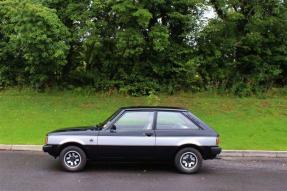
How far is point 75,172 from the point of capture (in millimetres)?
10281

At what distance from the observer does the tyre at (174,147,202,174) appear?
10.5 meters

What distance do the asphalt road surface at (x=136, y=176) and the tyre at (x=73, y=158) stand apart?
17 centimetres

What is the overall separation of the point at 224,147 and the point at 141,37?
342 inches

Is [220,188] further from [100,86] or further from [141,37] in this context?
[100,86]

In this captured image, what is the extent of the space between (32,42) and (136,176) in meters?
10.6

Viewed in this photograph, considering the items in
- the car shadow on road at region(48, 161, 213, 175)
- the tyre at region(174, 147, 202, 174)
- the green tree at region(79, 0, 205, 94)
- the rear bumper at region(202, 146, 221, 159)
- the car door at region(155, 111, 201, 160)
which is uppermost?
the green tree at region(79, 0, 205, 94)

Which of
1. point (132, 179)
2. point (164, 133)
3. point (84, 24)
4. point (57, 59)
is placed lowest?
point (132, 179)

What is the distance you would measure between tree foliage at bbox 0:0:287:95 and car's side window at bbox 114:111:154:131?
10186mm

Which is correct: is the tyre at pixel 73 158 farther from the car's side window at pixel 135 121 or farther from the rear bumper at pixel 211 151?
the rear bumper at pixel 211 151

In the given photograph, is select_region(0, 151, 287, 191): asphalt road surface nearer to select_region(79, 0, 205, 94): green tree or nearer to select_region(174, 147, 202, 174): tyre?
select_region(174, 147, 202, 174): tyre

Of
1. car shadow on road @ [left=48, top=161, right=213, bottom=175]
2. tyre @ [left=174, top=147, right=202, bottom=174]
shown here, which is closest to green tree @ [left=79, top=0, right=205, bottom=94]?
car shadow on road @ [left=48, top=161, right=213, bottom=175]

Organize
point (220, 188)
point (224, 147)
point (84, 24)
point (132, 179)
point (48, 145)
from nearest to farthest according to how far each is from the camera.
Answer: point (220, 188), point (132, 179), point (48, 145), point (224, 147), point (84, 24)

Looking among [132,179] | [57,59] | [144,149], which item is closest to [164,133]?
[144,149]

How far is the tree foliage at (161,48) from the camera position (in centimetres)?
2128
